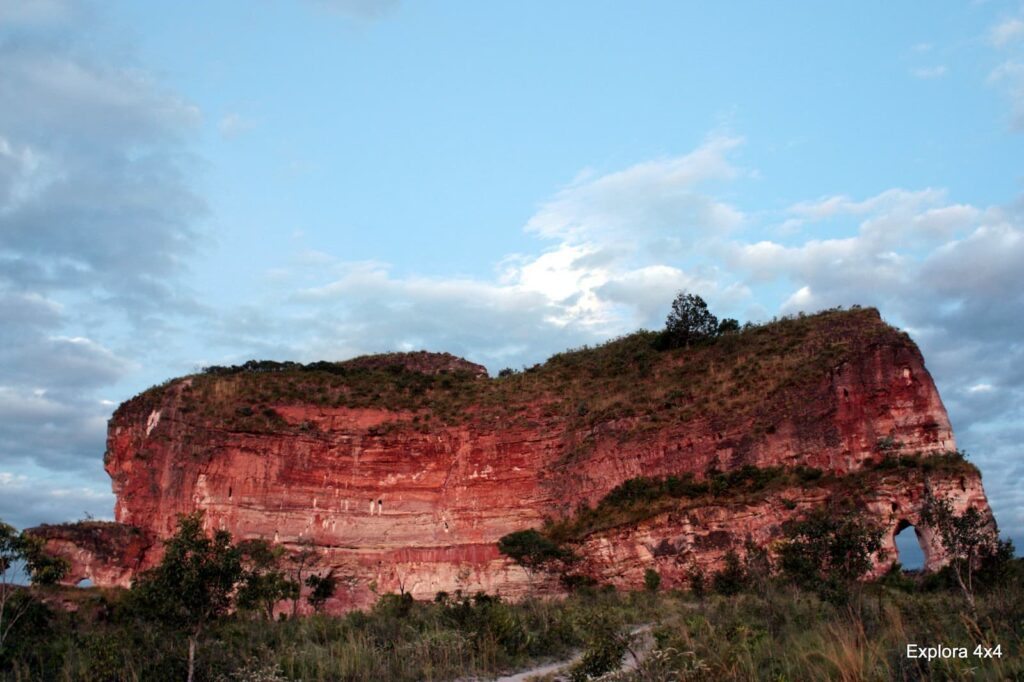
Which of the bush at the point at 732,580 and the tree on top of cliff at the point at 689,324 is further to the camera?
the tree on top of cliff at the point at 689,324

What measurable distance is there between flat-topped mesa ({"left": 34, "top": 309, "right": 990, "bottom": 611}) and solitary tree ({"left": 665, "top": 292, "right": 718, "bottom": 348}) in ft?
6.38

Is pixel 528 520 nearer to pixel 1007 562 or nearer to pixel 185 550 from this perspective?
pixel 1007 562

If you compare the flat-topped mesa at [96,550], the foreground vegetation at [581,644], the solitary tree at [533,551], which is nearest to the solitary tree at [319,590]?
the solitary tree at [533,551]

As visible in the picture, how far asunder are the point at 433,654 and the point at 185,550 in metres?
5.70

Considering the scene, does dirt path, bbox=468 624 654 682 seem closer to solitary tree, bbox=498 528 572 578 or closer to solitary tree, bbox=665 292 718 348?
solitary tree, bbox=498 528 572 578

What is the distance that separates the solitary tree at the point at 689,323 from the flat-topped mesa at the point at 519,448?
1.94 m

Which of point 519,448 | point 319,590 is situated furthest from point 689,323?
point 319,590

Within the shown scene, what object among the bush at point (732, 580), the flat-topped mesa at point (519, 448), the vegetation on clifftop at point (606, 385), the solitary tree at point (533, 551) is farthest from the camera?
the vegetation on clifftop at point (606, 385)

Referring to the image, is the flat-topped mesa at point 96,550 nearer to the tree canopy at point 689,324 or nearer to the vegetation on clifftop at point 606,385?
the vegetation on clifftop at point 606,385

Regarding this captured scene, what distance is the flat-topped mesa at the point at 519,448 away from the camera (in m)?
37.8

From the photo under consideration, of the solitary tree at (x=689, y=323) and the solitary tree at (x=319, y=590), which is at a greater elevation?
the solitary tree at (x=689, y=323)

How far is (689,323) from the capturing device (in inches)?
2126

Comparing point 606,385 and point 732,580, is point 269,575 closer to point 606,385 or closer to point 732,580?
point 732,580

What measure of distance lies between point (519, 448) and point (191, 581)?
3666cm
